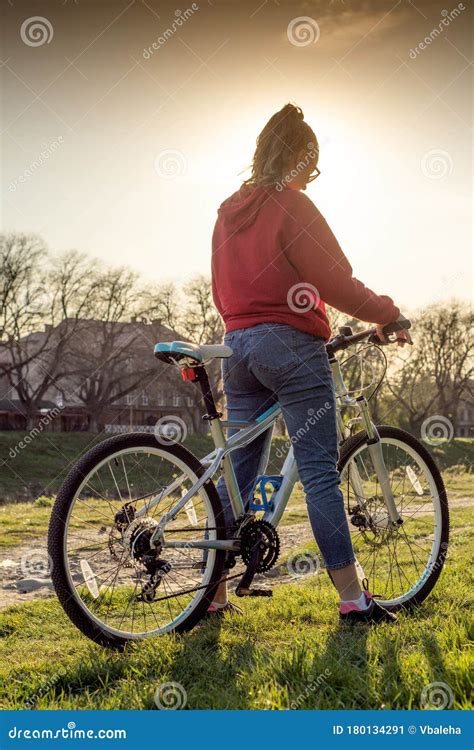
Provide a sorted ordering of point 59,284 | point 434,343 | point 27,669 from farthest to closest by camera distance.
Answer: point 434,343 → point 59,284 → point 27,669

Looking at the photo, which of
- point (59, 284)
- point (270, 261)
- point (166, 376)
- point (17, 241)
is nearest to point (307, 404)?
point (270, 261)

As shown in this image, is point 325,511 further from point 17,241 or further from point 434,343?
point 434,343

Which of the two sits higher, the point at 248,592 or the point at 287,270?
the point at 287,270

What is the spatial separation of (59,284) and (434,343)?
826 inches

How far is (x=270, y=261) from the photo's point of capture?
134 inches

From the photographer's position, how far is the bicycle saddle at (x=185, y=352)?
10.5 feet

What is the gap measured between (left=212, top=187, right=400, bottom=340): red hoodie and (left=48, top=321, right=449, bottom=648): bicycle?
0.27 metres

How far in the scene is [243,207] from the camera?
3.52 meters
